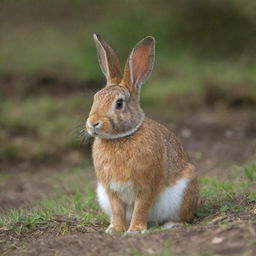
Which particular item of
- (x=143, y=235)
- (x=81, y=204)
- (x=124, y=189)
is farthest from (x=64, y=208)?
(x=143, y=235)

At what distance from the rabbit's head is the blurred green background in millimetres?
3719

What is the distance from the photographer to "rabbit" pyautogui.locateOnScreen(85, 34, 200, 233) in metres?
5.90

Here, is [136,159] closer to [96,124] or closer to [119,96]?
[96,124]

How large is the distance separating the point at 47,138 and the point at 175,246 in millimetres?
5761

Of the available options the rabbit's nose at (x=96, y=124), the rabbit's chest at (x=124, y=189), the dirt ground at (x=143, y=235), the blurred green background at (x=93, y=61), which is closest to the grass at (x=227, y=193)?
the dirt ground at (x=143, y=235)

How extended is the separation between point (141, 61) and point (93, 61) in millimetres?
7612

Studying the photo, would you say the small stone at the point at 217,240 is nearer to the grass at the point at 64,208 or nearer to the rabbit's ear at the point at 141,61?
the grass at the point at 64,208

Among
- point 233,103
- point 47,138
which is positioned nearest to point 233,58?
point 233,103

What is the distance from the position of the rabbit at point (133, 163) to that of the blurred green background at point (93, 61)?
3.81 meters

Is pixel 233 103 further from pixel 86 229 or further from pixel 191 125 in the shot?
pixel 86 229

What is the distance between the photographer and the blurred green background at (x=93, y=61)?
35.8 ft

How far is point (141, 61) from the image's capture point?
21.5 feet

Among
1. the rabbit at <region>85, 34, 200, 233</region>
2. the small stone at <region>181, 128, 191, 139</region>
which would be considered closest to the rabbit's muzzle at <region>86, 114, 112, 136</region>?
the rabbit at <region>85, 34, 200, 233</region>

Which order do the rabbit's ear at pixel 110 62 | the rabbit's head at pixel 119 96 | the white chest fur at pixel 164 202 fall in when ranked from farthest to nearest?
the rabbit's ear at pixel 110 62 → the white chest fur at pixel 164 202 → the rabbit's head at pixel 119 96
